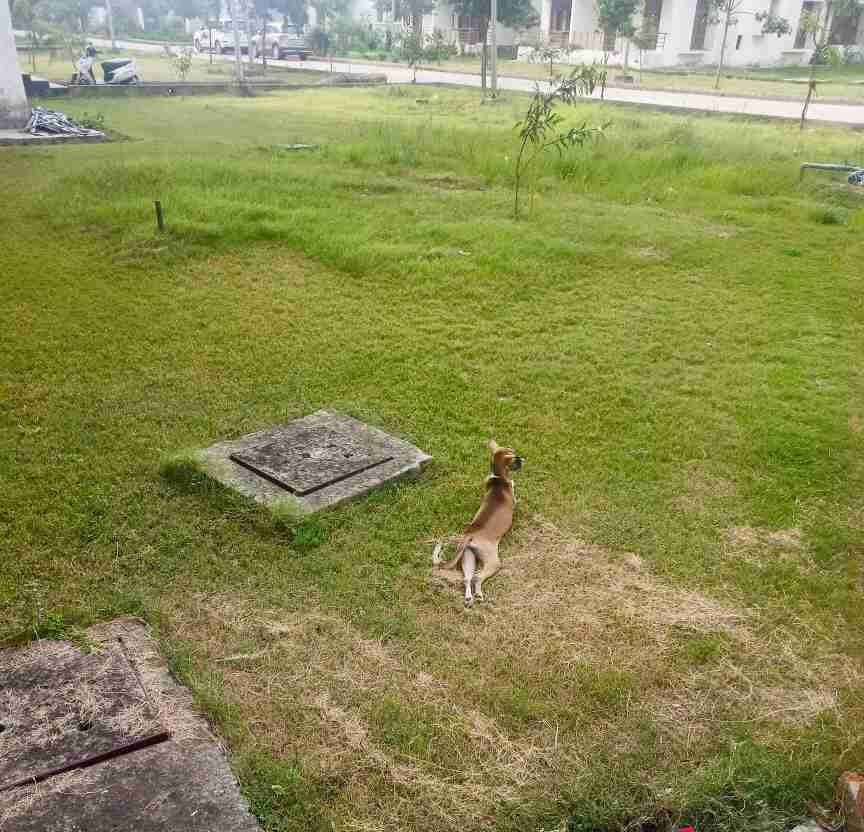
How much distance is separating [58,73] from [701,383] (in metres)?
25.3

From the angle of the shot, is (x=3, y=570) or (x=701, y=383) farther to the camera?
(x=701, y=383)

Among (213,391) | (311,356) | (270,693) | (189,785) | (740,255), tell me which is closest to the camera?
(189,785)

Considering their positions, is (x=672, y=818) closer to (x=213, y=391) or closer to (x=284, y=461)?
(x=284, y=461)

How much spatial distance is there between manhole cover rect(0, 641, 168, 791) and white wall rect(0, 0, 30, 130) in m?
13.3

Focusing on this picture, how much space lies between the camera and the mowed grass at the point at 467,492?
2594 millimetres

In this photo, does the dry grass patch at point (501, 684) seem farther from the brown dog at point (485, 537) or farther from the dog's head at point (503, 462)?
the dog's head at point (503, 462)

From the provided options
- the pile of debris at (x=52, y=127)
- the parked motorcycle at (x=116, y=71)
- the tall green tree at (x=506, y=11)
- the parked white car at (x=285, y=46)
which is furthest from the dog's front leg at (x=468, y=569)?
the parked white car at (x=285, y=46)

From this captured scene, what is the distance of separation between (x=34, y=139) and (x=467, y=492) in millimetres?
11312

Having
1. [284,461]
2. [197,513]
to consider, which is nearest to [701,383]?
[284,461]

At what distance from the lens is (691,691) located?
2.84m

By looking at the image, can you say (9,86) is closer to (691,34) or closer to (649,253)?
(649,253)

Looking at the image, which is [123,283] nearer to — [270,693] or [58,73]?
[270,693]

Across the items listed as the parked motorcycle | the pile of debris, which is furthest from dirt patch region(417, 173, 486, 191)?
the parked motorcycle

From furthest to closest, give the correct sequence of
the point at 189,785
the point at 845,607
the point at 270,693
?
the point at 845,607
the point at 270,693
the point at 189,785
